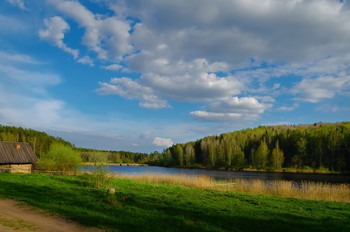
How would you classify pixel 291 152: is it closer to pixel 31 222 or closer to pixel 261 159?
pixel 261 159

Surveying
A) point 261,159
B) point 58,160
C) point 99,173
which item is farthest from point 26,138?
point 99,173

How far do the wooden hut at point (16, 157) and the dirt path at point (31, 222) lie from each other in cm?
2978

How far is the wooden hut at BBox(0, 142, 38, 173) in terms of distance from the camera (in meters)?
37.7

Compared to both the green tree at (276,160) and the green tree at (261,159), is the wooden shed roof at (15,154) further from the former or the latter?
the green tree at (276,160)

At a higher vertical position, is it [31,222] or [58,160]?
[58,160]

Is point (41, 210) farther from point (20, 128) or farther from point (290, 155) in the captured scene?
point (20, 128)

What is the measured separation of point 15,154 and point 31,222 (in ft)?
116

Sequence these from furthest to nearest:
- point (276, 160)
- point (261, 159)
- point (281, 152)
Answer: point (281, 152) → point (261, 159) → point (276, 160)

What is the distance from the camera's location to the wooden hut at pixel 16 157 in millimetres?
37719

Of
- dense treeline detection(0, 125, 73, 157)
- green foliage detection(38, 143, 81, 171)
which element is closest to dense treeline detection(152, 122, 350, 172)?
dense treeline detection(0, 125, 73, 157)

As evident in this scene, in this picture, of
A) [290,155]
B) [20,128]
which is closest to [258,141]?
[290,155]

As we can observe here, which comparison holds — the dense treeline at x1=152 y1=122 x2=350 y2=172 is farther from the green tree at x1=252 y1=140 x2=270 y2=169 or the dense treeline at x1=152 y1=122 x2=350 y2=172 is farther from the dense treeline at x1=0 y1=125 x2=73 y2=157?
the dense treeline at x1=0 y1=125 x2=73 y2=157

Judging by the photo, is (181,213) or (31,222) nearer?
(31,222)

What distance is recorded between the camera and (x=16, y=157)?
39.3 m
